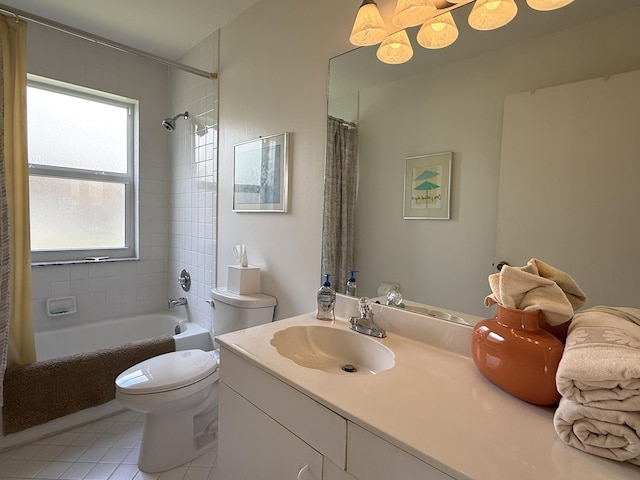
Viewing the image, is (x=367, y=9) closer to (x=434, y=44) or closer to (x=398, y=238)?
(x=434, y=44)

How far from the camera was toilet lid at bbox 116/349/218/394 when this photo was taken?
4.59 ft

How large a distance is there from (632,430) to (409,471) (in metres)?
0.37

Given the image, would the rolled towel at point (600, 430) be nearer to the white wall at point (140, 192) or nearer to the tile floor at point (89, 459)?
the tile floor at point (89, 459)

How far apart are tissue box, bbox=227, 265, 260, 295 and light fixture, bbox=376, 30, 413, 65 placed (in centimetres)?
121

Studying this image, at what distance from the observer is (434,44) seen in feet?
3.65

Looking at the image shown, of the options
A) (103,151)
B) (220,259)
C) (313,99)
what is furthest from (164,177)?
(313,99)

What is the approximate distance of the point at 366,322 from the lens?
1199 millimetres

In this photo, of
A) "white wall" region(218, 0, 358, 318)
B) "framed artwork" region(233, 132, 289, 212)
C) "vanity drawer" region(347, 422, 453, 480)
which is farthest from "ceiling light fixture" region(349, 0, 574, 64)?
"vanity drawer" region(347, 422, 453, 480)

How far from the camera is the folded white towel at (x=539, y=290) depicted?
735mm

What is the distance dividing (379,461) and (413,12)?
131 centimetres

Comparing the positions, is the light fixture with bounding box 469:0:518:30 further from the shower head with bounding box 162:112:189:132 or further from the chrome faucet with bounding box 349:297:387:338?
the shower head with bounding box 162:112:189:132

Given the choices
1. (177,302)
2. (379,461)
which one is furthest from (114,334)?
(379,461)

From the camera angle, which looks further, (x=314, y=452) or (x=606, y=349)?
(x=314, y=452)

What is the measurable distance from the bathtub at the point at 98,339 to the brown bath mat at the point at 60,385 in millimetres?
72
